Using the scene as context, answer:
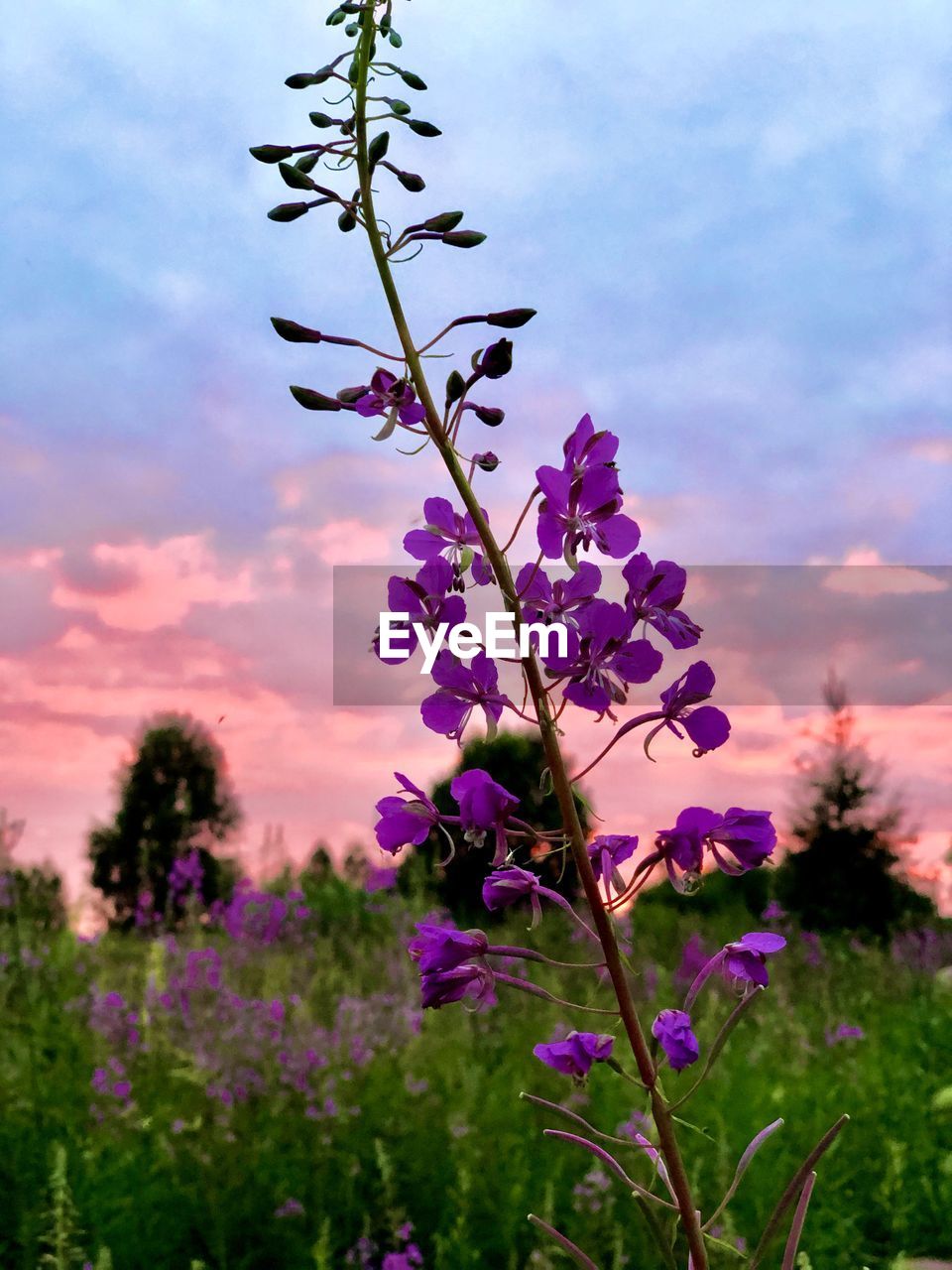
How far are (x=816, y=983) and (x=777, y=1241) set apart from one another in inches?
216

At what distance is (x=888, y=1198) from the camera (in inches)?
163

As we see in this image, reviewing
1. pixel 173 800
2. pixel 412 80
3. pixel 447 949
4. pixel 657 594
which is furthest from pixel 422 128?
pixel 173 800

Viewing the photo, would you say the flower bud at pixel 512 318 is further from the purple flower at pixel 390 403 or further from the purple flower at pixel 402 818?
the purple flower at pixel 402 818

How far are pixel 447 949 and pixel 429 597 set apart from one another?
0.48 meters

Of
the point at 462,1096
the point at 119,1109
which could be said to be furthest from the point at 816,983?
the point at 119,1109

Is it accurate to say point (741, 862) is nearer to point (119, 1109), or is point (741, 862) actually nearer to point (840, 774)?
point (119, 1109)

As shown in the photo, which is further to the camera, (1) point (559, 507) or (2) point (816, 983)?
(2) point (816, 983)

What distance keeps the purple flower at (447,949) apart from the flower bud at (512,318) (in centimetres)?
91

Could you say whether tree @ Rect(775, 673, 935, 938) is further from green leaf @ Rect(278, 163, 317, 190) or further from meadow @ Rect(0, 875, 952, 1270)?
green leaf @ Rect(278, 163, 317, 190)

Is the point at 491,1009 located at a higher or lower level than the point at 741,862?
lower

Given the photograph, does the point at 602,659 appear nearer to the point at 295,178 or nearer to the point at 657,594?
the point at 657,594

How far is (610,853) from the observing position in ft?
5.71

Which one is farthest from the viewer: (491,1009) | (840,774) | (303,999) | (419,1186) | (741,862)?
(840,774)

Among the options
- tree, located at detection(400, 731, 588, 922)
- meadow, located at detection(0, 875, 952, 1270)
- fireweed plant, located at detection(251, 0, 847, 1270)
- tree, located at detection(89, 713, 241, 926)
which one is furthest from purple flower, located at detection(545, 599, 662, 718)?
tree, located at detection(89, 713, 241, 926)
